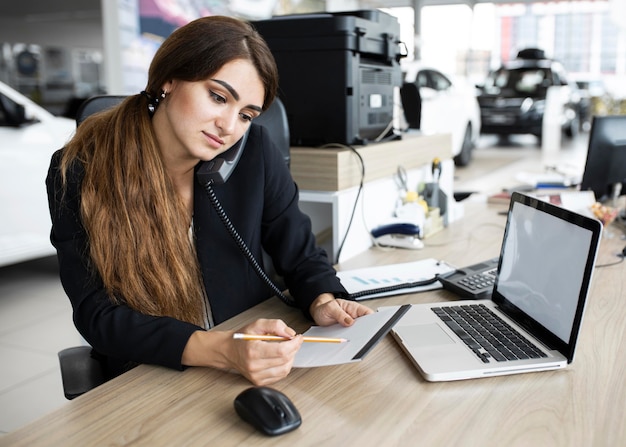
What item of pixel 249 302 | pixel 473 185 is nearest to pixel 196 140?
pixel 249 302

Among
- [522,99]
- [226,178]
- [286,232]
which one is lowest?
[286,232]

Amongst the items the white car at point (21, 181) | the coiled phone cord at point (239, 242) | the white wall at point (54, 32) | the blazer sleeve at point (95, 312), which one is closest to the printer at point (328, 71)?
the coiled phone cord at point (239, 242)

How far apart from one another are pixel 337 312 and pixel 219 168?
378mm

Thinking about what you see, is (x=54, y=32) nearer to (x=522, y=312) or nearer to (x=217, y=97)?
(x=217, y=97)

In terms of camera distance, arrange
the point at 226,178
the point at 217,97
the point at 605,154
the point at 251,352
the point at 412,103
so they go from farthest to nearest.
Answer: the point at 412,103
the point at 605,154
the point at 226,178
the point at 217,97
the point at 251,352

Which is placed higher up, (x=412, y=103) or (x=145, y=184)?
(x=412, y=103)

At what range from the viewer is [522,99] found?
9.42 meters

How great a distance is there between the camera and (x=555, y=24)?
49.0 ft

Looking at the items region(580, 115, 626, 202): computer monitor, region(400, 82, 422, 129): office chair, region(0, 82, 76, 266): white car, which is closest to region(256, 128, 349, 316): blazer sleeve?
region(400, 82, 422, 129): office chair

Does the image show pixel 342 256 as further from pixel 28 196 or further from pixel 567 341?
pixel 28 196

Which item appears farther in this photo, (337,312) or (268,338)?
(337,312)

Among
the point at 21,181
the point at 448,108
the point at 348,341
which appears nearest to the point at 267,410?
the point at 348,341

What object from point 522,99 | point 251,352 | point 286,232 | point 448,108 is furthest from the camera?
point 522,99

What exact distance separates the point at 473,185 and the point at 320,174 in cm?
258
